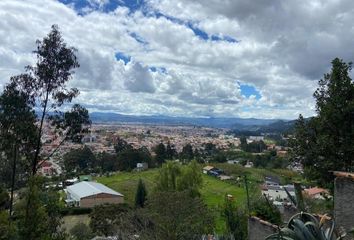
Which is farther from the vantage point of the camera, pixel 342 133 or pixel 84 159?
pixel 84 159

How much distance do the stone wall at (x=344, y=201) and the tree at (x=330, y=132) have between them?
5298 millimetres

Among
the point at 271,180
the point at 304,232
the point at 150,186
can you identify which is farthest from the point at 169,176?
the point at 304,232

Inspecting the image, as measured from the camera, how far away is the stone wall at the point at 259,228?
30.1 feet

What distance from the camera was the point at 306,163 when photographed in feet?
44.4

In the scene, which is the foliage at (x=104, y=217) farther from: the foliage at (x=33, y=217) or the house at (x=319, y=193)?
the foliage at (x=33, y=217)

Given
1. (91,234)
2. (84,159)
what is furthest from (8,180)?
(84,159)

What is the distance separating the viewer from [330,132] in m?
13.1

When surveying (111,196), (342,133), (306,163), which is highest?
(342,133)

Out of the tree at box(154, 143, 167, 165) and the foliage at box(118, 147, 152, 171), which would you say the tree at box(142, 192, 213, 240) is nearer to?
the foliage at box(118, 147, 152, 171)

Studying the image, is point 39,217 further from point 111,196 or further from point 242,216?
point 111,196

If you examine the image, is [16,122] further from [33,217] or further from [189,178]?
[189,178]

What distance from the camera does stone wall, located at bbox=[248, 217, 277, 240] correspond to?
9.19 meters

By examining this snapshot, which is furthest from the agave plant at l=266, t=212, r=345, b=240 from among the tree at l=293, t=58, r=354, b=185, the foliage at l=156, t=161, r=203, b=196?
the foliage at l=156, t=161, r=203, b=196

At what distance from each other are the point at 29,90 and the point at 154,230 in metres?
7.36
